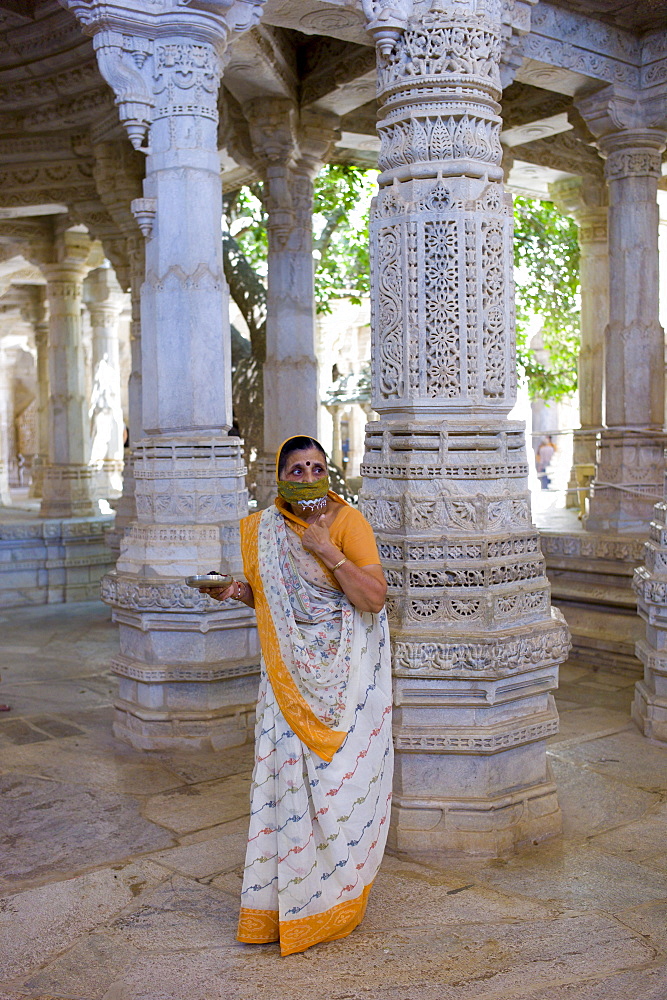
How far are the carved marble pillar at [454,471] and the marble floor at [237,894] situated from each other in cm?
35

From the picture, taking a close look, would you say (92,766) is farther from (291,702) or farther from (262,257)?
(262,257)

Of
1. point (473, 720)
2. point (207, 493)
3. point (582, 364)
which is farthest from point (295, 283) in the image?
point (473, 720)

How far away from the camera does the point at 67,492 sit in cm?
1327

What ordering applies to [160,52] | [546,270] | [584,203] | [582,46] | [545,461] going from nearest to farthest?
[160,52], [582,46], [584,203], [546,270], [545,461]

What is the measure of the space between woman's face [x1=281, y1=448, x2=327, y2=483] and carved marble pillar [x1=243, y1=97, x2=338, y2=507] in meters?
5.67

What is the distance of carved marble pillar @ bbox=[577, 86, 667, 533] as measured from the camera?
8234 mm

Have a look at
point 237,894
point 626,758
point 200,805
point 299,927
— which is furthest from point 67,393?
point 299,927

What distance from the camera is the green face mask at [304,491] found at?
311 centimetres

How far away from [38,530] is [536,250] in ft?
30.8

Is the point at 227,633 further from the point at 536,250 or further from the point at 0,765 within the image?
the point at 536,250

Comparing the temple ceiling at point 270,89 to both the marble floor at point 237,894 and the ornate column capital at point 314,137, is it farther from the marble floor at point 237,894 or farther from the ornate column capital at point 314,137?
the marble floor at point 237,894

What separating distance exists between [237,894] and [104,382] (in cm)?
1439

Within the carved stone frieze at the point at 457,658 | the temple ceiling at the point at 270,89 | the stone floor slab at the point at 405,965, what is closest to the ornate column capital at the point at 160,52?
the temple ceiling at the point at 270,89

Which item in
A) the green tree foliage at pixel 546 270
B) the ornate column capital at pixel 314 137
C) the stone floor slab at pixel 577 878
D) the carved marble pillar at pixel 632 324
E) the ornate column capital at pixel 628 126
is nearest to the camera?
the stone floor slab at pixel 577 878
